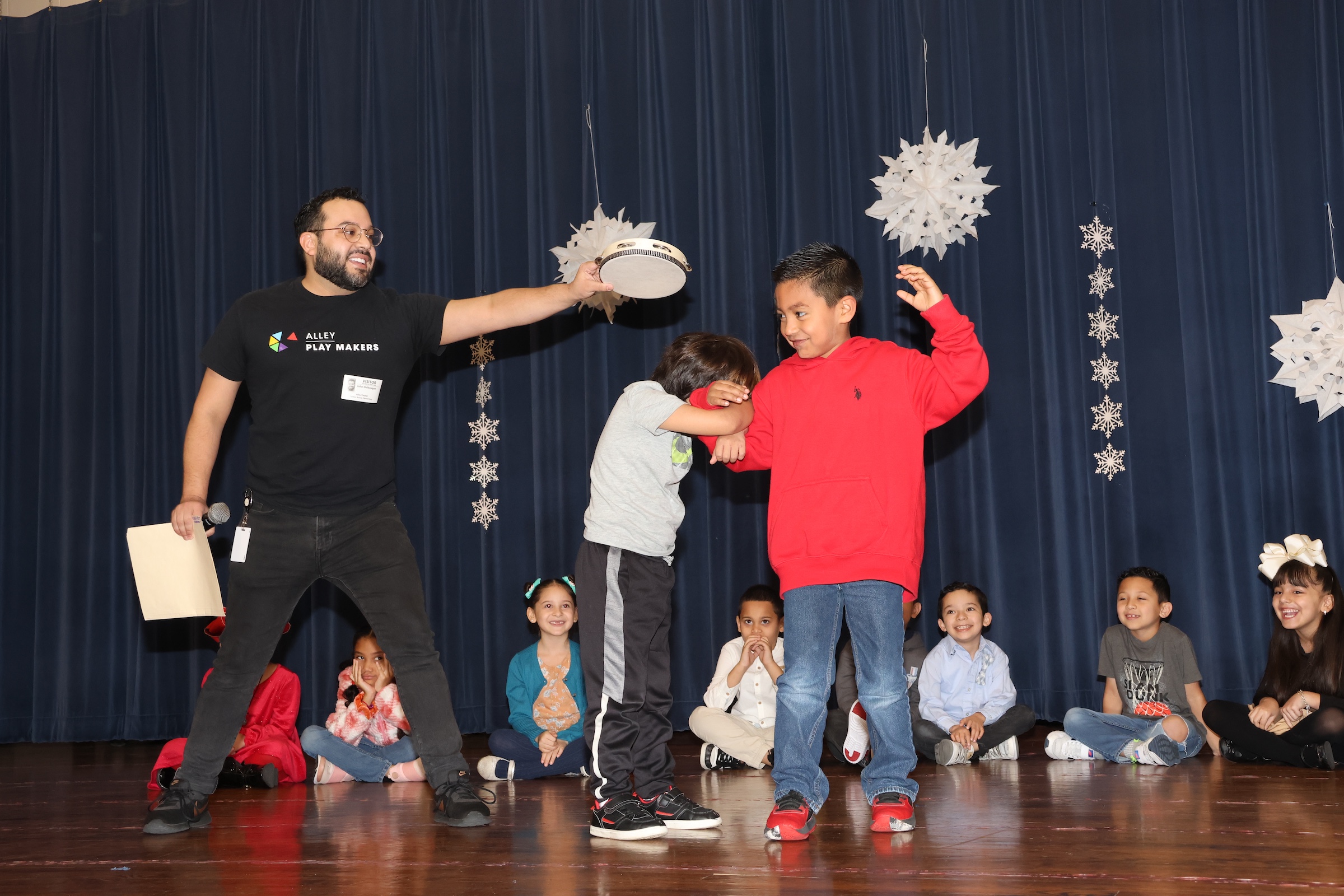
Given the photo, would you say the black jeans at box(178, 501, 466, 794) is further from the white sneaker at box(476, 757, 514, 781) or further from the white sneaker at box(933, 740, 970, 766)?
the white sneaker at box(933, 740, 970, 766)

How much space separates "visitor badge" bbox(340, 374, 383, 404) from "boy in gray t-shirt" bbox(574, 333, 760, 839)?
2.20 feet

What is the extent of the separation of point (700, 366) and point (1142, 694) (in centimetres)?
234

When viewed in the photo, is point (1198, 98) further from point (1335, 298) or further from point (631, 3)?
point (631, 3)

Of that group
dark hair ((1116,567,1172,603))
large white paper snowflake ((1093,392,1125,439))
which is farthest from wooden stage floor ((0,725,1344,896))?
large white paper snowflake ((1093,392,1125,439))

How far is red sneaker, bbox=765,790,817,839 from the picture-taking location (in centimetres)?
236

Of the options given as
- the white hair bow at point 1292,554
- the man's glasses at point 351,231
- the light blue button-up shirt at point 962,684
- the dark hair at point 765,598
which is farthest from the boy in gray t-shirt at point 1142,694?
the man's glasses at point 351,231

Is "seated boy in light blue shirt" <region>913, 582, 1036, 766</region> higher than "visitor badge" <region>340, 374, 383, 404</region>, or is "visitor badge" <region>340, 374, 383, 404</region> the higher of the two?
"visitor badge" <region>340, 374, 383, 404</region>

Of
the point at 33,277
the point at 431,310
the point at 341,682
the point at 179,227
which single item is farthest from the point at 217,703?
the point at 33,277

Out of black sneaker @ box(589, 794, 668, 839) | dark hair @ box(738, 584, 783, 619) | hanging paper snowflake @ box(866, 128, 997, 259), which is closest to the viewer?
black sneaker @ box(589, 794, 668, 839)

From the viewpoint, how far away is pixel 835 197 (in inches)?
193

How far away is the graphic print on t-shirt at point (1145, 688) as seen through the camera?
3889mm

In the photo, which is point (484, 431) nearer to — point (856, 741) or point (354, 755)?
point (354, 755)

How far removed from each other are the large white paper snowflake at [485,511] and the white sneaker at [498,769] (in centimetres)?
156

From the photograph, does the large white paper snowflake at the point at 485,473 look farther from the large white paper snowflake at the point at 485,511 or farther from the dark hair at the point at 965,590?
the dark hair at the point at 965,590
